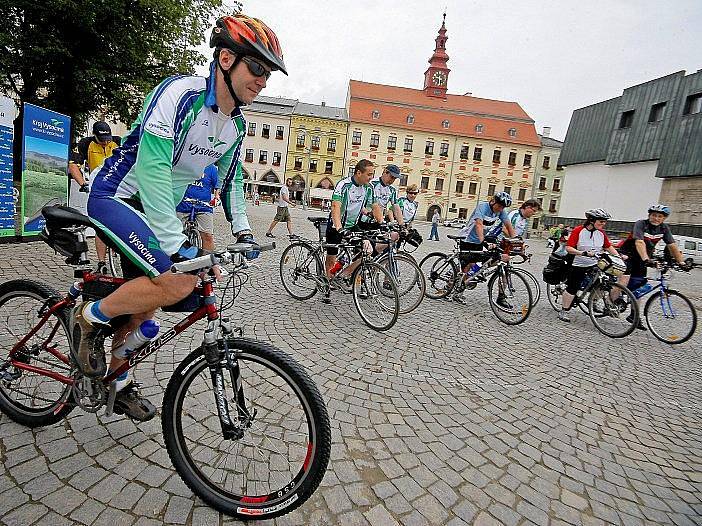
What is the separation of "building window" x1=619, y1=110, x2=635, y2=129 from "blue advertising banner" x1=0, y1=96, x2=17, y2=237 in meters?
42.7

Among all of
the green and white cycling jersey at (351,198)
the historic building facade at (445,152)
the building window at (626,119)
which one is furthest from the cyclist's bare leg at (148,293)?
the historic building facade at (445,152)

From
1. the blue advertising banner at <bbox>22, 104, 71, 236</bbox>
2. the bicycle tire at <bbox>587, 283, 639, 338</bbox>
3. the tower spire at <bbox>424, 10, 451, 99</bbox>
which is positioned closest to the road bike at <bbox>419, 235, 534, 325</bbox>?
the bicycle tire at <bbox>587, 283, 639, 338</bbox>

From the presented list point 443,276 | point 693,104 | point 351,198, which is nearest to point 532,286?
point 443,276

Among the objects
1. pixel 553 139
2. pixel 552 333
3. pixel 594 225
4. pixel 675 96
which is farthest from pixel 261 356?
pixel 553 139

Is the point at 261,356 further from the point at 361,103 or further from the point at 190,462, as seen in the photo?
the point at 361,103

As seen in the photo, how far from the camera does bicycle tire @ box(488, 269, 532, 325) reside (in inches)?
253

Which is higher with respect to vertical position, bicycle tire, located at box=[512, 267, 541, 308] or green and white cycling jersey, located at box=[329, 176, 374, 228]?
green and white cycling jersey, located at box=[329, 176, 374, 228]

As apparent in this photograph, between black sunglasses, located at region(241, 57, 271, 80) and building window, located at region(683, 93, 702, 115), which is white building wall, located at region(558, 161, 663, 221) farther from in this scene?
black sunglasses, located at region(241, 57, 271, 80)

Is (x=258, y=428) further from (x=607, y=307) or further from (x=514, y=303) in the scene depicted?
(x=607, y=307)

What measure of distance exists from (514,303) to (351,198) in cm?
314

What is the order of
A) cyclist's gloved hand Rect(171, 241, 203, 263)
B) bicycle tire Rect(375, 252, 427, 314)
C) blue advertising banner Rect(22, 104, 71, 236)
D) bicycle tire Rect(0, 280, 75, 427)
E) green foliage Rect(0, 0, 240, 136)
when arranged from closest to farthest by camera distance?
cyclist's gloved hand Rect(171, 241, 203, 263) < bicycle tire Rect(0, 280, 75, 427) < bicycle tire Rect(375, 252, 427, 314) < blue advertising banner Rect(22, 104, 71, 236) < green foliage Rect(0, 0, 240, 136)

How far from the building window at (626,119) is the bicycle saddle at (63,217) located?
43855 millimetres

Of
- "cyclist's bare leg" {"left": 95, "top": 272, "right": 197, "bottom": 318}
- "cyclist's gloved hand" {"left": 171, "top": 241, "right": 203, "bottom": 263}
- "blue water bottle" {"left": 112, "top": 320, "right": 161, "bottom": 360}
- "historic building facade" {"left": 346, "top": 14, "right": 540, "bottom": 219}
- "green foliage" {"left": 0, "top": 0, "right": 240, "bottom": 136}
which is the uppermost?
"historic building facade" {"left": 346, "top": 14, "right": 540, "bottom": 219}

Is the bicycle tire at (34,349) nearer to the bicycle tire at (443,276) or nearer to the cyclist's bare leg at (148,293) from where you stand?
the cyclist's bare leg at (148,293)
